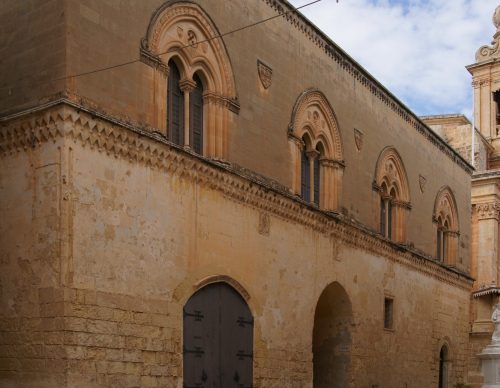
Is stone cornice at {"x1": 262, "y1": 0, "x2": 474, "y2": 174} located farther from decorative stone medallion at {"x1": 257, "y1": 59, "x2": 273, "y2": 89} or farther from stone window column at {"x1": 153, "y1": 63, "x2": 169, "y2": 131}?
stone window column at {"x1": 153, "y1": 63, "x2": 169, "y2": 131}

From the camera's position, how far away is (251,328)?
15281 millimetres

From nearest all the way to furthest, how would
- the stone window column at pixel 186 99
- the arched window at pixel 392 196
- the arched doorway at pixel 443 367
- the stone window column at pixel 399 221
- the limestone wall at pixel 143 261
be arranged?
the limestone wall at pixel 143 261
the stone window column at pixel 186 99
the arched window at pixel 392 196
the stone window column at pixel 399 221
the arched doorway at pixel 443 367

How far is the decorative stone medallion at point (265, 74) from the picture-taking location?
54.3 ft

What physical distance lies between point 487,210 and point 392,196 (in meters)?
15.1

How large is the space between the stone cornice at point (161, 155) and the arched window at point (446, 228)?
758 centimetres

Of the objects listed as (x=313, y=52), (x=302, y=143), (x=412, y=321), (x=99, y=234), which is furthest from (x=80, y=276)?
(x=412, y=321)

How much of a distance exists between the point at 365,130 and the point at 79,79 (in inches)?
431

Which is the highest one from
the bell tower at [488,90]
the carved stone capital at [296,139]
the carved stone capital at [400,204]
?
the bell tower at [488,90]

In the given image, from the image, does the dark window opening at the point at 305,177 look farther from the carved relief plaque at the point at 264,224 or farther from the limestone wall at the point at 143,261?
the carved relief plaque at the point at 264,224

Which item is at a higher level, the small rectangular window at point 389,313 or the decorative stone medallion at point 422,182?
the decorative stone medallion at point 422,182

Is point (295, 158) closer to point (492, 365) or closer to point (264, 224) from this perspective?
point (264, 224)

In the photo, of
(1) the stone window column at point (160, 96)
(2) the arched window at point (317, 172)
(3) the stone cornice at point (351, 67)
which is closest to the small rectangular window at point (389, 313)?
(2) the arched window at point (317, 172)

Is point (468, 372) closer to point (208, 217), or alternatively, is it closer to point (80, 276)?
point (208, 217)

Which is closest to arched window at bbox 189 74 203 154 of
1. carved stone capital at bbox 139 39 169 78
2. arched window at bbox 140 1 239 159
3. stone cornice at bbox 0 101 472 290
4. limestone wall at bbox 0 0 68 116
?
arched window at bbox 140 1 239 159
